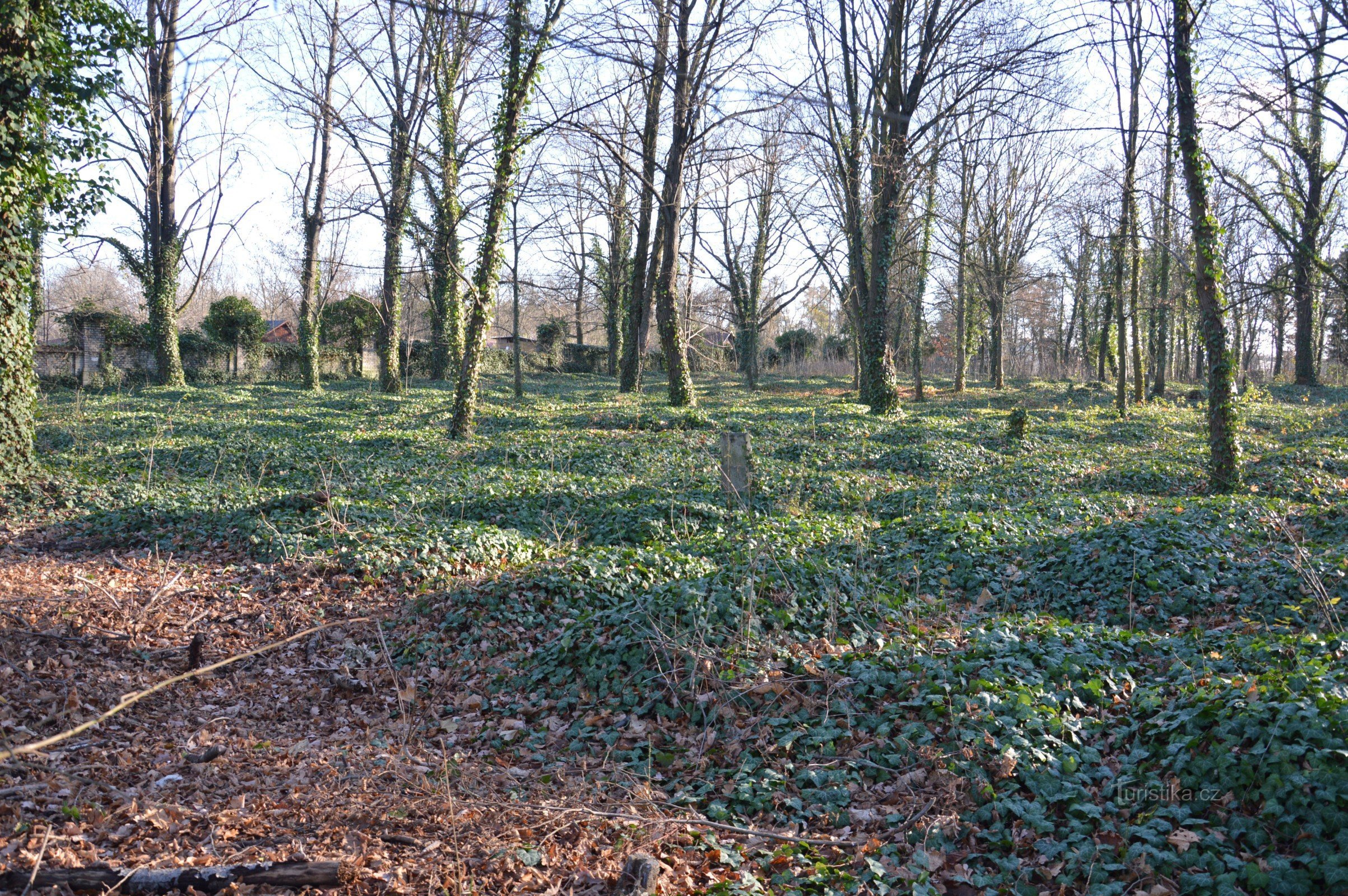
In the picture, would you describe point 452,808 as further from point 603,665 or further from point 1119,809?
point 1119,809

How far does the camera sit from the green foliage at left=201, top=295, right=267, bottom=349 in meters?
30.2

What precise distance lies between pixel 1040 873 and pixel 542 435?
1174 cm

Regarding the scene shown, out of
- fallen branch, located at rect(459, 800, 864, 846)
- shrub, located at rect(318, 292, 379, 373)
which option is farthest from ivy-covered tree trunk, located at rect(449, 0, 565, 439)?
shrub, located at rect(318, 292, 379, 373)

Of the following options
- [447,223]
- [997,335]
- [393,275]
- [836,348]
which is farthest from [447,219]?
[836,348]

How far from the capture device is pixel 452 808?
352 cm

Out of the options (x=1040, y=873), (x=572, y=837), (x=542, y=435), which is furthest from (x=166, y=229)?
(x=1040, y=873)

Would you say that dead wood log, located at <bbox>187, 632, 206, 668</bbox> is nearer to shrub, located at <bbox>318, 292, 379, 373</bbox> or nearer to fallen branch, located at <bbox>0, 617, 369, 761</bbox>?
fallen branch, located at <bbox>0, 617, 369, 761</bbox>

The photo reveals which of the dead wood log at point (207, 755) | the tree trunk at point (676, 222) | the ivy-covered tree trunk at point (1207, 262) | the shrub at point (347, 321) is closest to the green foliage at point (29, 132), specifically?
the dead wood log at point (207, 755)

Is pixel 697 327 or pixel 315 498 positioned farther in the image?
pixel 697 327

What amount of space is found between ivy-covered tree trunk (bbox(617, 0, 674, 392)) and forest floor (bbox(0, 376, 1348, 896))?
40.3ft

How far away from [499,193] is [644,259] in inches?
414

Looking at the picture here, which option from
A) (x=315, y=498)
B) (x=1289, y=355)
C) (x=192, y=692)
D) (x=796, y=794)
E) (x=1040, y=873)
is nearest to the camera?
(x=1040, y=873)

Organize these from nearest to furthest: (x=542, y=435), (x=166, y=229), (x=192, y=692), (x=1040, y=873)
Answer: (x=1040, y=873), (x=192, y=692), (x=542, y=435), (x=166, y=229)

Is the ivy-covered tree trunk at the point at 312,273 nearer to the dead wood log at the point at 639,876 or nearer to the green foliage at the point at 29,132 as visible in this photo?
the green foliage at the point at 29,132
